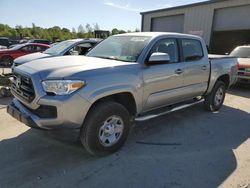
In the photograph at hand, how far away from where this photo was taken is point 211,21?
17891 mm

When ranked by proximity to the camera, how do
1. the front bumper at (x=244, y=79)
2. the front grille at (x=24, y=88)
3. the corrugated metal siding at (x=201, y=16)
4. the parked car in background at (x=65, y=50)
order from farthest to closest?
1. the corrugated metal siding at (x=201, y=16)
2. the front bumper at (x=244, y=79)
3. the parked car in background at (x=65, y=50)
4. the front grille at (x=24, y=88)

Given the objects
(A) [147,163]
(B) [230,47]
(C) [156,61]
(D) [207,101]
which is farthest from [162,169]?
(B) [230,47]

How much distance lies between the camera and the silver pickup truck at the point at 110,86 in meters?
3.22

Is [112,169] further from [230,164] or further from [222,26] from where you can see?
[222,26]

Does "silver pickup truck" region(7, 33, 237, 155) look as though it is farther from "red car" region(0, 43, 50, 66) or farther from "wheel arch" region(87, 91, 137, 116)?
"red car" region(0, 43, 50, 66)

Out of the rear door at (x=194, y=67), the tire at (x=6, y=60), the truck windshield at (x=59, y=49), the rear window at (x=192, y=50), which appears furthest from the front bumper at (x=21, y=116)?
the tire at (x=6, y=60)

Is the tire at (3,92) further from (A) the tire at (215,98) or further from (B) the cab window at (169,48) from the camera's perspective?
(A) the tire at (215,98)

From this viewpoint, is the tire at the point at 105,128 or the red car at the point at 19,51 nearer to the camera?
the tire at the point at 105,128

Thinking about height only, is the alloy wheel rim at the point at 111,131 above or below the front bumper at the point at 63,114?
below

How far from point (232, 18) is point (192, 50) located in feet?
43.4

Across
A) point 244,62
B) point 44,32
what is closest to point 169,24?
point 244,62

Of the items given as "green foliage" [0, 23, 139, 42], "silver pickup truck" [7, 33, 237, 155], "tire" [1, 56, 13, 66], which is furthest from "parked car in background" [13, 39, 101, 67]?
"green foliage" [0, 23, 139, 42]

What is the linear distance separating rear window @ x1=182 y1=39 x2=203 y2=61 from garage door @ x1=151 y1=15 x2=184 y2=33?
1591cm

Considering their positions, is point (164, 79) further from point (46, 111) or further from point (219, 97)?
point (219, 97)
